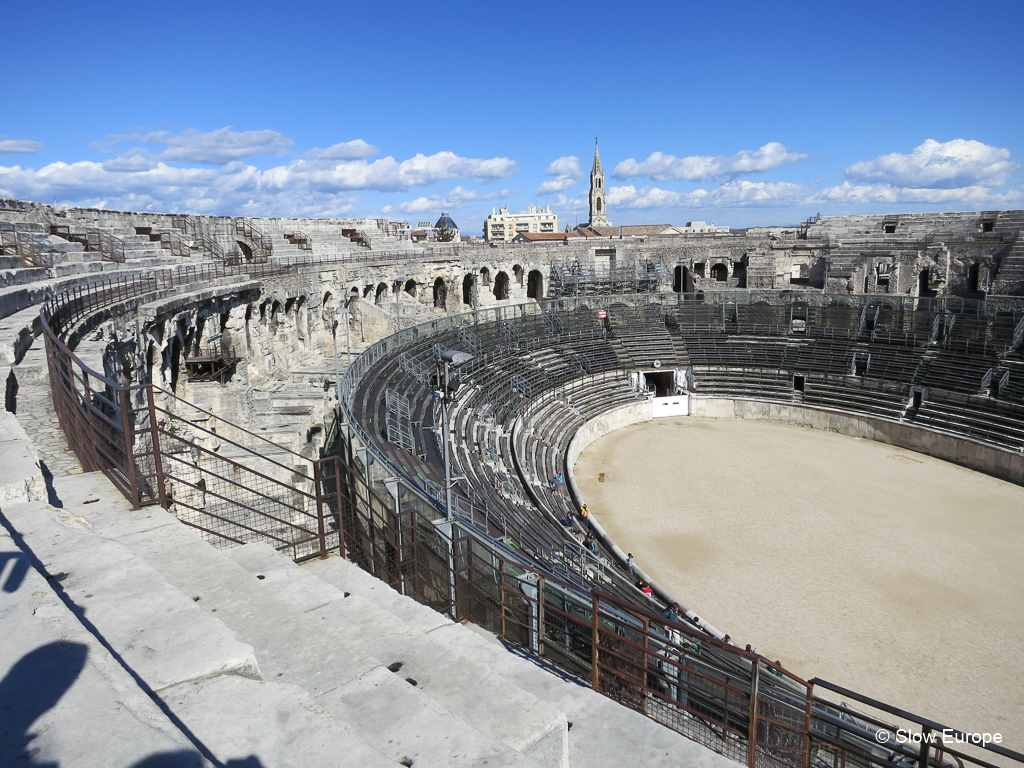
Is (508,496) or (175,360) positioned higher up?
(175,360)

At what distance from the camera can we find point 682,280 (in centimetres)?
4844

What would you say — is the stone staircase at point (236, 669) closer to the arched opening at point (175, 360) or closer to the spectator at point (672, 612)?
the spectator at point (672, 612)

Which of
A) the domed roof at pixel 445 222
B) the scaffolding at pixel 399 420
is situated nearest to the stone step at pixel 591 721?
the scaffolding at pixel 399 420

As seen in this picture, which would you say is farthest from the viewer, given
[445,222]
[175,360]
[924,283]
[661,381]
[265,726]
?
[445,222]

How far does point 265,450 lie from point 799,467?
65.3 ft

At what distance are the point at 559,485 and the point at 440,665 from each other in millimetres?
17409

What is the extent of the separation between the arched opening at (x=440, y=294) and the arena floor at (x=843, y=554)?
16248 millimetres

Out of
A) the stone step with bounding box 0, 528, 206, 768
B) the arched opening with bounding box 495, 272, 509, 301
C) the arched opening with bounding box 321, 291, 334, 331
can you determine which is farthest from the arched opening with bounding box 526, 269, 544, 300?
the stone step with bounding box 0, 528, 206, 768

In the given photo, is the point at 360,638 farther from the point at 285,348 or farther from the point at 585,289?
the point at 585,289

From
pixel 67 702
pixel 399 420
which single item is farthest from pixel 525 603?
pixel 399 420

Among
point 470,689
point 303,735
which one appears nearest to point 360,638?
point 470,689

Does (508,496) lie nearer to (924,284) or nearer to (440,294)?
(440,294)

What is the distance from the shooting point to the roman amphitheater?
182 inches

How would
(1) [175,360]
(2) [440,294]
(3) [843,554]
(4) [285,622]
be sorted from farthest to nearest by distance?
(2) [440,294] → (1) [175,360] → (3) [843,554] → (4) [285,622]
